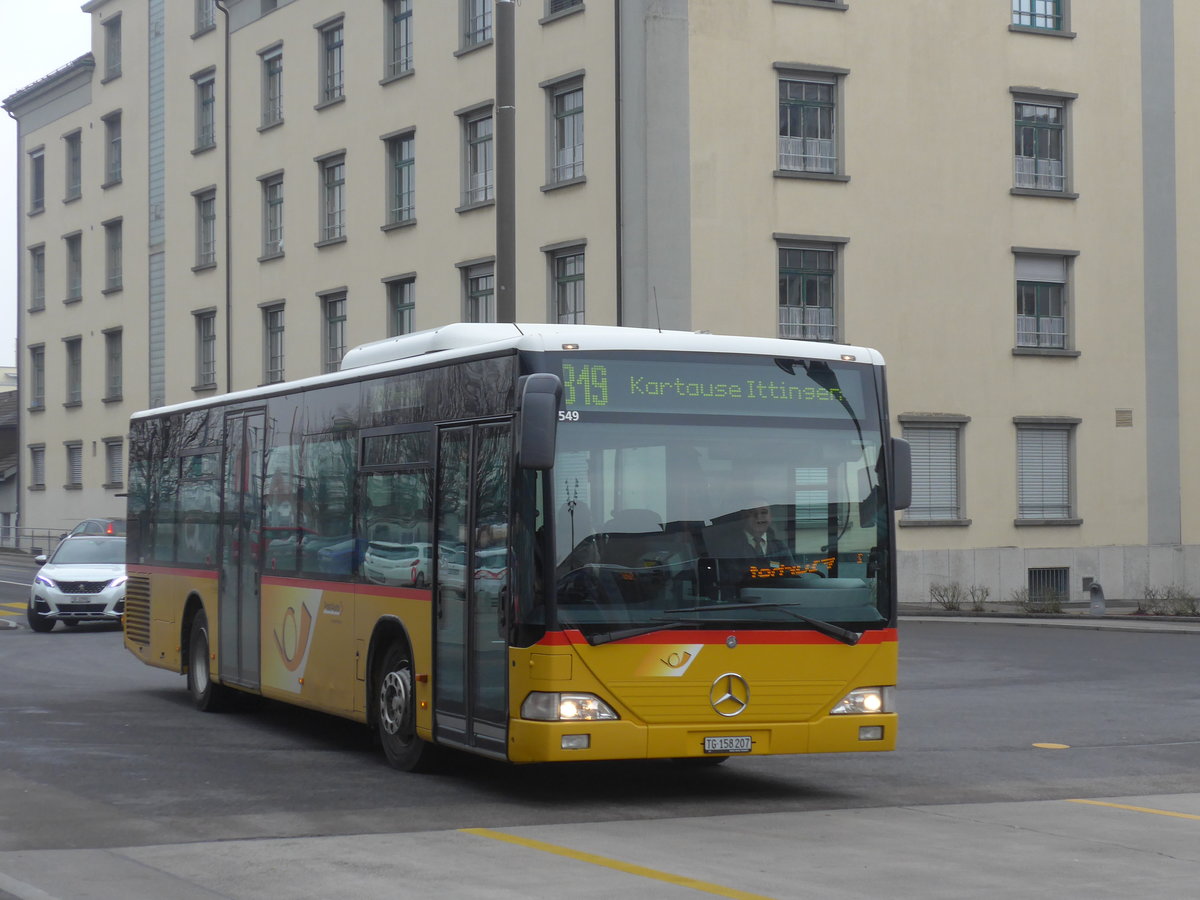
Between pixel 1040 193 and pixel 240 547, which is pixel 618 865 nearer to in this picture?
pixel 240 547

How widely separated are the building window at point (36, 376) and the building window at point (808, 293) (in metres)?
34.3

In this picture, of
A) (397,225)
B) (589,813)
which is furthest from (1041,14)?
(589,813)

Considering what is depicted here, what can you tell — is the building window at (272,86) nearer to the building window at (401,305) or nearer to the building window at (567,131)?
the building window at (401,305)

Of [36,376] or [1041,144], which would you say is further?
[36,376]

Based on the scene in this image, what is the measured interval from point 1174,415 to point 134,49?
32.4 meters

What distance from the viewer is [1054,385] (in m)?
36.4

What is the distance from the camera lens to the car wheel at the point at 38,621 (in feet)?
90.6

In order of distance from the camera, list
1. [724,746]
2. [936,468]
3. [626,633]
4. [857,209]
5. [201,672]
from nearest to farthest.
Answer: [626,633] < [724,746] < [201,672] < [857,209] < [936,468]

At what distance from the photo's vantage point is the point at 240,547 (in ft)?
49.8

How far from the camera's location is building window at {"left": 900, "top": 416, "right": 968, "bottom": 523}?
3506 centimetres

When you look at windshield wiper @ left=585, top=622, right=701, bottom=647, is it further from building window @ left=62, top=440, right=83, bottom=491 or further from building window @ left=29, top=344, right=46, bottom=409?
building window @ left=29, top=344, right=46, bottom=409

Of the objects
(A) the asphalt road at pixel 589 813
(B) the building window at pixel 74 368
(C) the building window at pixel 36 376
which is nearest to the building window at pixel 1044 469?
(A) the asphalt road at pixel 589 813

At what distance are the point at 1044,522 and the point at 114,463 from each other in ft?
96.6

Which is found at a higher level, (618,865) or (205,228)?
(205,228)
